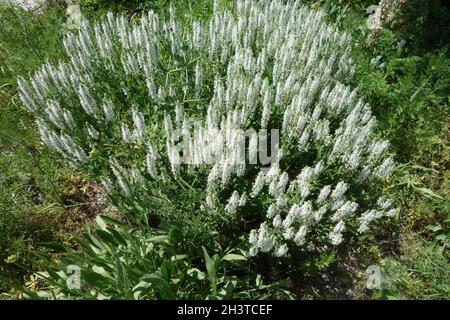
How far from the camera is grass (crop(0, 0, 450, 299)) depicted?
333cm

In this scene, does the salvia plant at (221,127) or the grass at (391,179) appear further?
the grass at (391,179)

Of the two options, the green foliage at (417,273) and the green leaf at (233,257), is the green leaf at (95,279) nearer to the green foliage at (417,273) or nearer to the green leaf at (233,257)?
the green leaf at (233,257)

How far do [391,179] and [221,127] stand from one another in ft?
6.91

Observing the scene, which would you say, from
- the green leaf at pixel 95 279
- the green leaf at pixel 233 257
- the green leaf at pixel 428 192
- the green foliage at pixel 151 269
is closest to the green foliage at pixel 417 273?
the green leaf at pixel 428 192

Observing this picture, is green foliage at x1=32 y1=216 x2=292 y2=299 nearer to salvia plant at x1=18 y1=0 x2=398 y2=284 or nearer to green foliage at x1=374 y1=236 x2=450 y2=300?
salvia plant at x1=18 y1=0 x2=398 y2=284

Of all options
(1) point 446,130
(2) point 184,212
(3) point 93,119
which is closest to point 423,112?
(1) point 446,130

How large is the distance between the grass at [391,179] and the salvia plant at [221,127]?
44cm

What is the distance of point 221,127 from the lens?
274 cm

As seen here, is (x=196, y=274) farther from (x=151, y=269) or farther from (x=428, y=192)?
(x=428, y=192)

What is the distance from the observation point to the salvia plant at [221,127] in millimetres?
2783

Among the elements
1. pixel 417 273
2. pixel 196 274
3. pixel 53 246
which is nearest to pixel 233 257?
pixel 196 274

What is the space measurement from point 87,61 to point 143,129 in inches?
36.4

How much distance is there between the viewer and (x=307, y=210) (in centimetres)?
266
